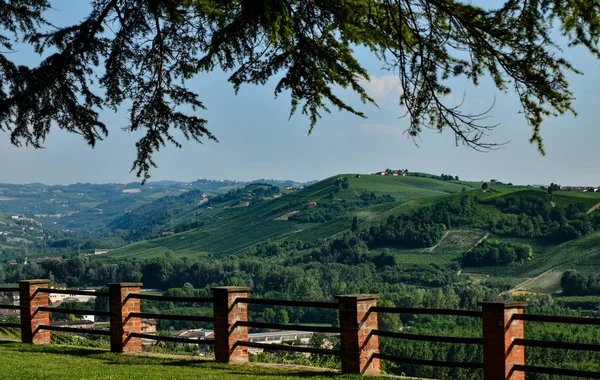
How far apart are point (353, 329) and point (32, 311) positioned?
6793 mm

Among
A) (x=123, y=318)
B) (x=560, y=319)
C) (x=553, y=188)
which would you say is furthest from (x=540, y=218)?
(x=560, y=319)

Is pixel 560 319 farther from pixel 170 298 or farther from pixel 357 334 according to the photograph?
pixel 170 298

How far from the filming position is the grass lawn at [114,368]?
35.8 ft

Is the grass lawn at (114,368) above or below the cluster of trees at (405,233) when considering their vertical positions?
above

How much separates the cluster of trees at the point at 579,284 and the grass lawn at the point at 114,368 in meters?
112

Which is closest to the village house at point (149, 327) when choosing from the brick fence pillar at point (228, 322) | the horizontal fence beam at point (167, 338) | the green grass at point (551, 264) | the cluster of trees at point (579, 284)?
the horizontal fence beam at point (167, 338)

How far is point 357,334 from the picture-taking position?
11.1m

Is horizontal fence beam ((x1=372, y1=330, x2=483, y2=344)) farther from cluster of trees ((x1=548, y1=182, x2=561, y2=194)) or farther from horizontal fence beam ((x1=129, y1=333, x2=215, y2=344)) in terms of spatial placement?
cluster of trees ((x1=548, y1=182, x2=561, y2=194))

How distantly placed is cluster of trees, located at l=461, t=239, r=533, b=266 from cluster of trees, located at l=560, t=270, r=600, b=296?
1952 centimetres

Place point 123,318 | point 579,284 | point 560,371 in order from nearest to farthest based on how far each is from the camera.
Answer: point 560,371, point 123,318, point 579,284

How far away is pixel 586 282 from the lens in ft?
389

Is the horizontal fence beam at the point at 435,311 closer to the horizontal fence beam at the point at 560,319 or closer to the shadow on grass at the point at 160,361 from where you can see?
the horizontal fence beam at the point at 560,319

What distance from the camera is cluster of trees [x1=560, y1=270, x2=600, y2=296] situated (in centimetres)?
11775

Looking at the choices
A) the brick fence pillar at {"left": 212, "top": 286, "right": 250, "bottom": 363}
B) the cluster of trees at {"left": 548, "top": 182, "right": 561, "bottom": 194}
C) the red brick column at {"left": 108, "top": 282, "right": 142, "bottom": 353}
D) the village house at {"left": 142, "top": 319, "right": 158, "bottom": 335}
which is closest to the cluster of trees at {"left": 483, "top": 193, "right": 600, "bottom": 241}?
the cluster of trees at {"left": 548, "top": 182, "right": 561, "bottom": 194}
